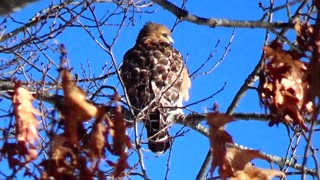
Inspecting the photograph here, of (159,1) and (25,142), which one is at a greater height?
(159,1)

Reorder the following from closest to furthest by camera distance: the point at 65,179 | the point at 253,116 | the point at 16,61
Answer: the point at 65,179 < the point at 253,116 < the point at 16,61

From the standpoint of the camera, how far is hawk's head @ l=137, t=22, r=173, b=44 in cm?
795

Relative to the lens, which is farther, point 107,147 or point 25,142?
point 25,142

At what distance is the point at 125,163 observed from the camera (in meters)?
2.29

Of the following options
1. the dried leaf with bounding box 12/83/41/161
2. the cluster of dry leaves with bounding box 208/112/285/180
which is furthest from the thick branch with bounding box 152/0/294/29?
the dried leaf with bounding box 12/83/41/161

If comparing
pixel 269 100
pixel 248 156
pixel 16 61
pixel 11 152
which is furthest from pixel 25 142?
pixel 16 61

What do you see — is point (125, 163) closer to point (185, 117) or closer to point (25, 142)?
point (25, 142)

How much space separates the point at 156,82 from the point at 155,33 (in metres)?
1.83

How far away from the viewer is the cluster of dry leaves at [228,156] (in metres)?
2.32

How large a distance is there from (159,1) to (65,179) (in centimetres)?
99

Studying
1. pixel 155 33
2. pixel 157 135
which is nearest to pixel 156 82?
pixel 157 135

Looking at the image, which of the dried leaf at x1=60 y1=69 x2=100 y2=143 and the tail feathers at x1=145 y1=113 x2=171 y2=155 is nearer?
the dried leaf at x1=60 y1=69 x2=100 y2=143

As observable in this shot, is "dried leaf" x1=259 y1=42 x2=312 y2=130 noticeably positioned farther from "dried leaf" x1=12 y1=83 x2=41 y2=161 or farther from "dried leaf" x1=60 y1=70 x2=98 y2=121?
"dried leaf" x1=12 y1=83 x2=41 y2=161

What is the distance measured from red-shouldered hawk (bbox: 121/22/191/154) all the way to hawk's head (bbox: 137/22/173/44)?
0.20 ft
